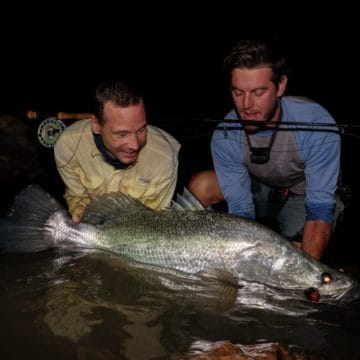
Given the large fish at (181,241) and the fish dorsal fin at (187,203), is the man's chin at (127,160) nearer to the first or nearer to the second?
the large fish at (181,241)

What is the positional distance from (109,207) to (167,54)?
17.1 metres

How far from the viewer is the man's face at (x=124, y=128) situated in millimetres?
3639

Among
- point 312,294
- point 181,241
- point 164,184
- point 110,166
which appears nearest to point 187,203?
point 181,241

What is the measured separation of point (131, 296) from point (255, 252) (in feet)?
3.08

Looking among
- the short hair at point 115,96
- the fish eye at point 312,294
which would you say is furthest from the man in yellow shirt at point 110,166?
the fish eye at point 312,294

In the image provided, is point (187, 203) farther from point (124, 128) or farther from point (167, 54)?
point (167, 54)

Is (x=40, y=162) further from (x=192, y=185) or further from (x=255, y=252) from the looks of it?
(x=255, y=252)

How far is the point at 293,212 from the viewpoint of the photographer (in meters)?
4.62

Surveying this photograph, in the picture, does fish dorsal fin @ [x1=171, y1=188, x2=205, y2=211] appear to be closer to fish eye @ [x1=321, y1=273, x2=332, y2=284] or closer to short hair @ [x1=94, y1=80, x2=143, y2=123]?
short hair @ [x1=94, y1=80, x2=143, y2=123]

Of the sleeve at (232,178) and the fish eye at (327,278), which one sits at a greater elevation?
the sleeve at (232,178)

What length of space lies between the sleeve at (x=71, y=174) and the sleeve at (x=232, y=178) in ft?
4.25

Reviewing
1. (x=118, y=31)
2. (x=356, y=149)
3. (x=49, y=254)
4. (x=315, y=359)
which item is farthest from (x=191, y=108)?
(x=315, y=359)

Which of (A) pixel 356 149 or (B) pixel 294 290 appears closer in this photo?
(B) pixel 294 290

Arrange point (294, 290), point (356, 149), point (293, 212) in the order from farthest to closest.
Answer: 1. point (356, 149)
2. point (293, 212)
3. point (294, 290)
